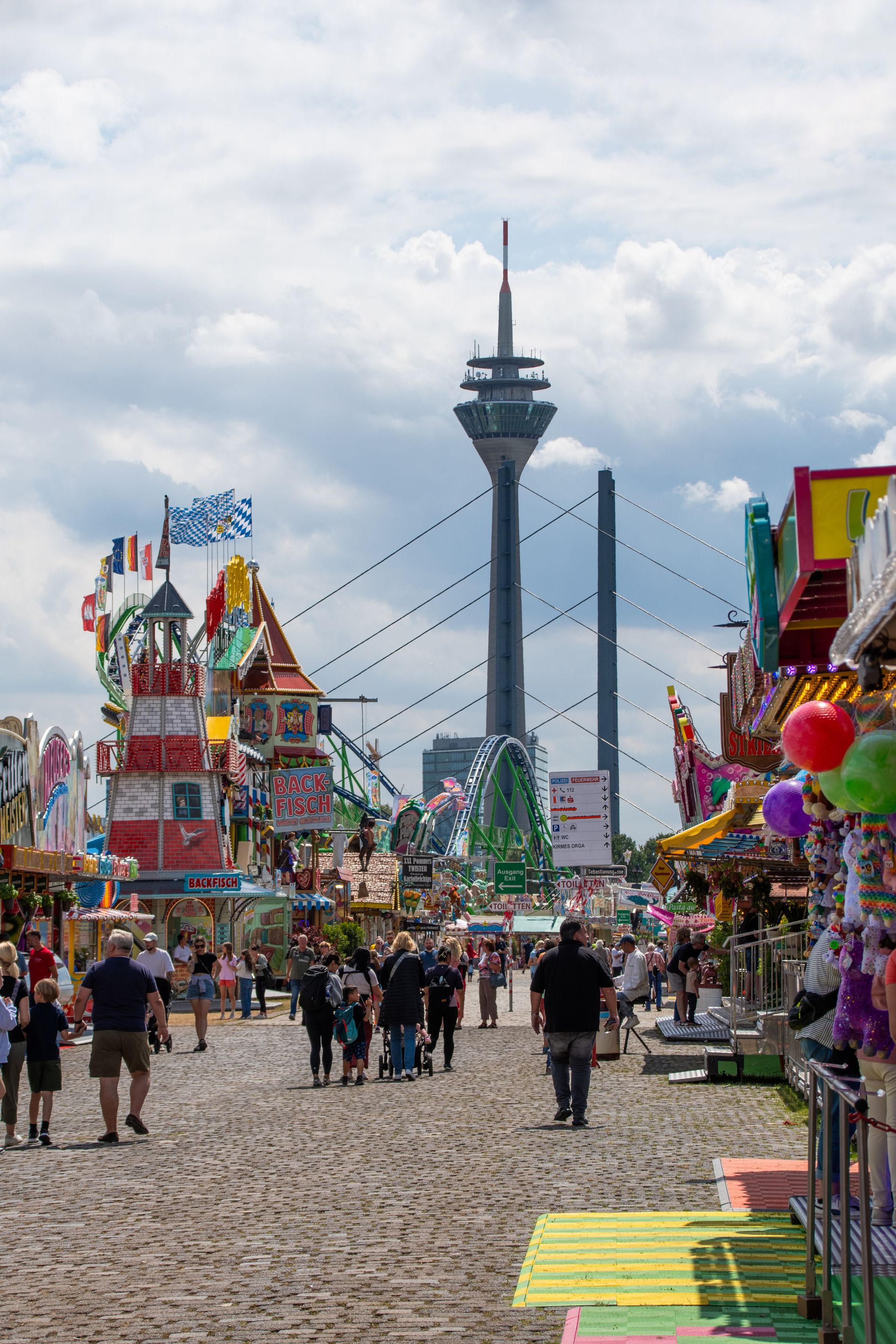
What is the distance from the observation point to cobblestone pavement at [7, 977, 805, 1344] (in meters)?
6.64

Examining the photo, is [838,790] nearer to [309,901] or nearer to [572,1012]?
[572,1012]

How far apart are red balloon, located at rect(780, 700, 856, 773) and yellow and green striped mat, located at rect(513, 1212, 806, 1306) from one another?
2.23 meters

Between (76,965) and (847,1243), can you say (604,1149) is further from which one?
(76,965)

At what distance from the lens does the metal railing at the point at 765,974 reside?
15.4m

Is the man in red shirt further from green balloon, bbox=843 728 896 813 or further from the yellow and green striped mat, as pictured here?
green balloon, bbox=843 728 896 813

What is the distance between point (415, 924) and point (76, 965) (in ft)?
107

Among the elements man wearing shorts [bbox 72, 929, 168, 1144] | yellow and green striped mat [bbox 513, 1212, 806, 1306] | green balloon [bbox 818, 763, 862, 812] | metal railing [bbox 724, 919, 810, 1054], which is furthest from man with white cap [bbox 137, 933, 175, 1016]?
green balloon [bbox 818, 763, 862, 812]

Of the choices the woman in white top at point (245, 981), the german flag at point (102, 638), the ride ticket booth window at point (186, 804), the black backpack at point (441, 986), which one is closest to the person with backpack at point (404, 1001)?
the black backpack at point (441, 986)

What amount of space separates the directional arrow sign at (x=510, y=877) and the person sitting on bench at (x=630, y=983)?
15.8 metres

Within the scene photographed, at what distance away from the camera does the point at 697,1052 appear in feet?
65.1

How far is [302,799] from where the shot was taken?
4275cm

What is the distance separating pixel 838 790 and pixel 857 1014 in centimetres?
108

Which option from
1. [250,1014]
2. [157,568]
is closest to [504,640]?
[157,568]

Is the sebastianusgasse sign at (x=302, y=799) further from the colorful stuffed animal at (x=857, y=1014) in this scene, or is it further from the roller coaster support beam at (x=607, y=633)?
the roller coaster support beam at (x=607, y=633)
